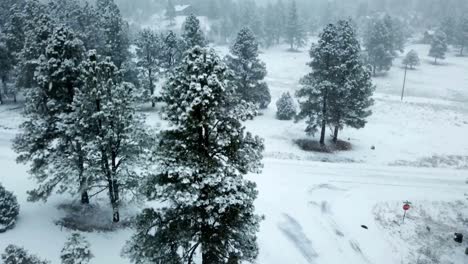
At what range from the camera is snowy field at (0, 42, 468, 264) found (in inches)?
805

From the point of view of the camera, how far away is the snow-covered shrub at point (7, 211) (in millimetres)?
18719

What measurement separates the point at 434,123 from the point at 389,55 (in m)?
33.4

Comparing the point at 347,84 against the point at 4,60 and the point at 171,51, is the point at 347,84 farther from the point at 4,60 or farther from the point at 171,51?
the point at 4,60

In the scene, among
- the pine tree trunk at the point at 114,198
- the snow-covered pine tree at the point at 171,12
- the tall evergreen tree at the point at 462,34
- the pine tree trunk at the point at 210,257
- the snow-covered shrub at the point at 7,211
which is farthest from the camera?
the snow-covered pine tree at the point at 171,12

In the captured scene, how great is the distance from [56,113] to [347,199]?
2023 centimetres

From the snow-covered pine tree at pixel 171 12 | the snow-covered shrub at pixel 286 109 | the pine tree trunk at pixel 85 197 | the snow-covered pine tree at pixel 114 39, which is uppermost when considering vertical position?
the snow-covered pine tree at pixel 171 12

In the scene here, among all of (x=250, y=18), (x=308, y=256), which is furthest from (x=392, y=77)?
(x=308, y=256)

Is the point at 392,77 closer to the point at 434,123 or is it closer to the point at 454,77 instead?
the point at 454,77

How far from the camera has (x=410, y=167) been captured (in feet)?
110

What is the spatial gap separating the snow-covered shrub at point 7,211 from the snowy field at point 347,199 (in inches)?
16.8

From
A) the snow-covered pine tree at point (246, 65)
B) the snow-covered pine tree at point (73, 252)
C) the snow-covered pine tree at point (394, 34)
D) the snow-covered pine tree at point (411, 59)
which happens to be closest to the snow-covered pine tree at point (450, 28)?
the snow-covered pine tree at point (394, 34)

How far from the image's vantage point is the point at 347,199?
2681cm

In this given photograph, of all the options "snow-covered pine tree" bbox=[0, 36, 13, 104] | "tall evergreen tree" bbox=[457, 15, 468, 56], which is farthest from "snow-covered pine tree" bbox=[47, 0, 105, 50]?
"tall evergreen tree" bbox=[457, 15, 468, 56]

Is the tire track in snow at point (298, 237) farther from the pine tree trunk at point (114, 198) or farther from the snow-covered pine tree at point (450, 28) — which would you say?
the snow-covered pine tree at point (450, 28)
